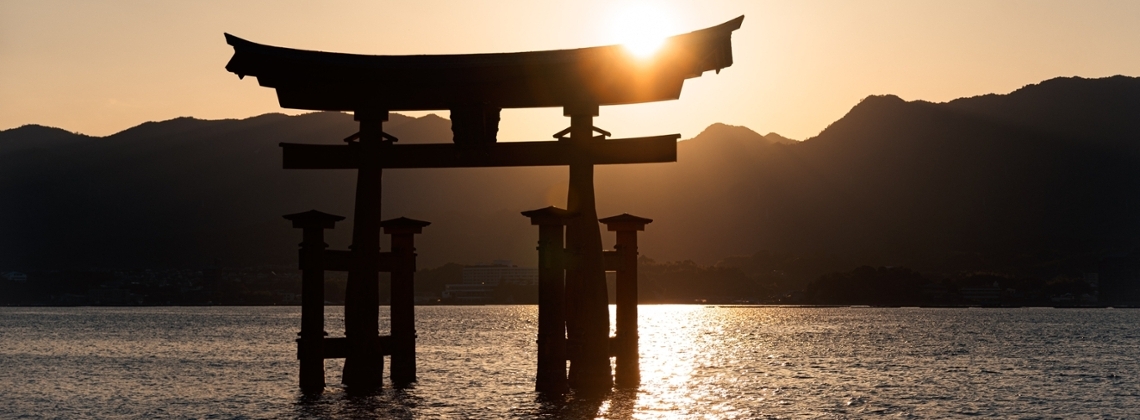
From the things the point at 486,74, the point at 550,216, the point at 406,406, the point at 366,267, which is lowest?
the point at 406,406

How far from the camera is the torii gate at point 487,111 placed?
78.8ft

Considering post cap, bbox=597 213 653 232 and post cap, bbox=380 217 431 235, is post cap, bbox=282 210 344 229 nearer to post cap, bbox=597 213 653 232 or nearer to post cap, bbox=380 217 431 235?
post cap, bbox=380 217 431 235

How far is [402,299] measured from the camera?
27328 millimetres

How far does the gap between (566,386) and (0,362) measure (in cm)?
3470

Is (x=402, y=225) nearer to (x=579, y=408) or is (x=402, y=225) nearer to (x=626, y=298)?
(x=626, y=298)

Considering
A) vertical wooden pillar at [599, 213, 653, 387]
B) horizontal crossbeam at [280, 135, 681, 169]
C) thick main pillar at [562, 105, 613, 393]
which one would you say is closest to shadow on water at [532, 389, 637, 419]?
thick main pillar at [562, 105, 613, 393]

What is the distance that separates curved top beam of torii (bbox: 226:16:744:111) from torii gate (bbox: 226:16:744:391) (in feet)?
0.08

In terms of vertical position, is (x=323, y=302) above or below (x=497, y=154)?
below

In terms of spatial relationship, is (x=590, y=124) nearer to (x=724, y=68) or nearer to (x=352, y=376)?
(x=724, y=68)

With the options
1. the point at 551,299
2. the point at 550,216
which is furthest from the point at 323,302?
the point at 550,216

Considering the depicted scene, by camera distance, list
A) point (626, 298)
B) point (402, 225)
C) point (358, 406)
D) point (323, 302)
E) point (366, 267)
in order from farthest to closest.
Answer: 1. point (402, 225)
2. point (626, 298)
3. point (358, 406)
4. point (366, 267)
5. point (323, 302)

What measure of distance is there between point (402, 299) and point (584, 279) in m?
5.32

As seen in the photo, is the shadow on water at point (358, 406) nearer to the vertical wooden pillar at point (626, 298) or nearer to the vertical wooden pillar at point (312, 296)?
the vertical wooden pillar at point (312, 296)

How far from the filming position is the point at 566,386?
79.3 feet
